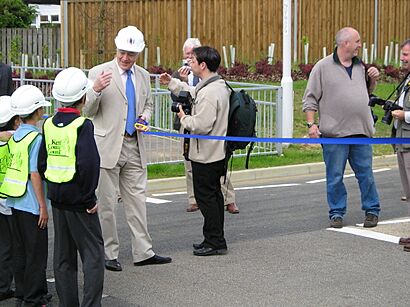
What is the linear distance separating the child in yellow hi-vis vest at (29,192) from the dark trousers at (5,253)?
31cm

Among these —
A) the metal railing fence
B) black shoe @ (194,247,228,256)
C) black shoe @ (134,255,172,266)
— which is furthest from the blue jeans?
the metal railing fence

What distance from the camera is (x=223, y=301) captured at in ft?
23.9

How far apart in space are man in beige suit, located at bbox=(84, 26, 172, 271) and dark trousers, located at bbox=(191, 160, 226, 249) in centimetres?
56

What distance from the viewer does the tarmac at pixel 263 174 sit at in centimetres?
1348

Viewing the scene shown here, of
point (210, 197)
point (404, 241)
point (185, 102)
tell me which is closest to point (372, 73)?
point (404, 241)

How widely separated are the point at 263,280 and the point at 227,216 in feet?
9.94

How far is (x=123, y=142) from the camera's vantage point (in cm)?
819

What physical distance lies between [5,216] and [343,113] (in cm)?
384

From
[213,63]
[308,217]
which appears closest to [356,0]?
[308,217]

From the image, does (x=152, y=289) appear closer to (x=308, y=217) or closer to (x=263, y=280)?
(x=263, y=280)

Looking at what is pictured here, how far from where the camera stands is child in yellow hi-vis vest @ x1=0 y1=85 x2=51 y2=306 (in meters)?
6.92

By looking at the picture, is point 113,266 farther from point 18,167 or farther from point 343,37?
point 343,37

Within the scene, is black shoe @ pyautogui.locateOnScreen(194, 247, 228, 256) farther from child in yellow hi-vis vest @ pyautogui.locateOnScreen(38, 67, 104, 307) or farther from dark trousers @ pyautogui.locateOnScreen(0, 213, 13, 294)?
child in yellow hi-vis vest @ pyautogui.locateOnScreen(38, 67, 104, 307)

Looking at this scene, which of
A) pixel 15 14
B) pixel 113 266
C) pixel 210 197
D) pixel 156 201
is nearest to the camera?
pixel 113 266
